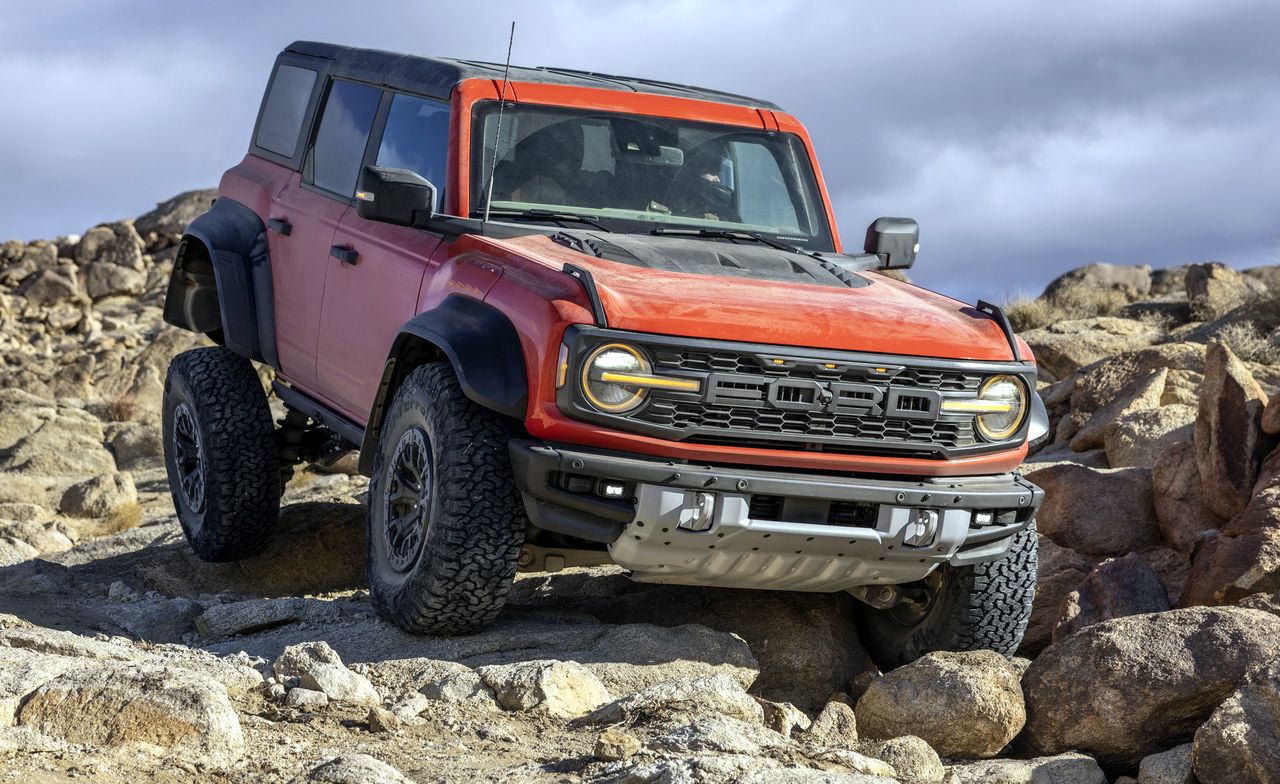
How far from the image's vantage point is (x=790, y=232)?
23.0 feet

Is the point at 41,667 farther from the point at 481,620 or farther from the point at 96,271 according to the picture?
the point at 96,271

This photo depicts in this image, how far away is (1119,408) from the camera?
34.7ft

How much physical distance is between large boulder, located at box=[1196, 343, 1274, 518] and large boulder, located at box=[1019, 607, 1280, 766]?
2341mm

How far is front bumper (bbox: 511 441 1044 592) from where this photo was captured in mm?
5266

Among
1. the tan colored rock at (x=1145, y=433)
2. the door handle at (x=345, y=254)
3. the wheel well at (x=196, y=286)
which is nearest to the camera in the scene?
the door handle at (x=345, y=254)

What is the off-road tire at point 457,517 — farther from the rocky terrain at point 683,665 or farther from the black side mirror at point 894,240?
the black side mirror at point 894,240

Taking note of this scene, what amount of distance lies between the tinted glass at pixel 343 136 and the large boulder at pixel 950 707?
11.1 feet

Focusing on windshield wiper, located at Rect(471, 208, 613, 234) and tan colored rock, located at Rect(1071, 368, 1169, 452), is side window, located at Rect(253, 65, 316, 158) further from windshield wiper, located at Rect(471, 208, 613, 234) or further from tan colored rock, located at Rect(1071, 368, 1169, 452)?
tan colored rock, located at Rect(1071, 368, 1169, 452)

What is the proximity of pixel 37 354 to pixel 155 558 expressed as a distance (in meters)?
19.1

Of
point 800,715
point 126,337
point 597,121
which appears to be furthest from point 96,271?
point 800,715

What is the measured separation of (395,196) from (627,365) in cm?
139

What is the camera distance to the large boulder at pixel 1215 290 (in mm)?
16328

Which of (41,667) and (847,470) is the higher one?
(847,470)

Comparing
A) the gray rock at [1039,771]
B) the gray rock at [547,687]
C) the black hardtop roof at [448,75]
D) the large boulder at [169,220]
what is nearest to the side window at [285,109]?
the black hardtop roof at [448,75]
